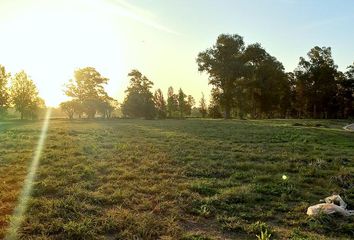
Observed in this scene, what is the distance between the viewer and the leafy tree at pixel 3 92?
8644cm

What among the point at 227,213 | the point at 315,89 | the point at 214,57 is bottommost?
the point at 227,213

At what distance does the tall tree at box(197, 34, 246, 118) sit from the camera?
261 feet

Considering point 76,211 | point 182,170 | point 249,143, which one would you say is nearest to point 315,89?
point 249,143

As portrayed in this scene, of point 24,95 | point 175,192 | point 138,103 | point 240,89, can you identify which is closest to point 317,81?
point 240,89

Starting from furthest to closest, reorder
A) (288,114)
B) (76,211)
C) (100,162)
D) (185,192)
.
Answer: (288,114)
(100,162)
(185,192)
(76,211)

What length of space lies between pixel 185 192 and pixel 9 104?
8694cm

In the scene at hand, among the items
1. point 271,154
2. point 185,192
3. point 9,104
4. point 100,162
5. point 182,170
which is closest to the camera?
point 185,192

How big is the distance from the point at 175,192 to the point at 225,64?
6870 cm

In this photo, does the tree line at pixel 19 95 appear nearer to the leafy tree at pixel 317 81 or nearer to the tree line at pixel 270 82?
the tree line at pixel 270 82

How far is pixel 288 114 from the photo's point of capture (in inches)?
4267

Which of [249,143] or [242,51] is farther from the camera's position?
[242,51]

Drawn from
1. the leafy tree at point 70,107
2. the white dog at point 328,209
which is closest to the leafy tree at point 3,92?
the leafy tree at point 70,107

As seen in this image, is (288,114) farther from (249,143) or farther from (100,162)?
(100,162)

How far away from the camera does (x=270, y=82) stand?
3430 inches
